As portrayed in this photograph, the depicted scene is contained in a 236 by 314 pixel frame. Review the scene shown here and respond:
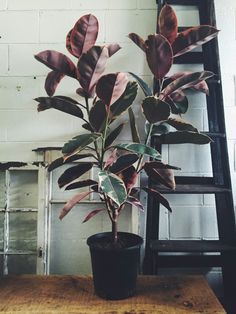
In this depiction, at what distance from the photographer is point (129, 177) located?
1.33 metres

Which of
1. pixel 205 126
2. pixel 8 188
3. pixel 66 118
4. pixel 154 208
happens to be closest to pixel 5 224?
pixel 8 188

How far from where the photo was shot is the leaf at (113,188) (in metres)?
1.07

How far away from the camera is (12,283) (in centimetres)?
144

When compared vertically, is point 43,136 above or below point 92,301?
above

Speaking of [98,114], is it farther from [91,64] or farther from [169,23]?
[169,23]

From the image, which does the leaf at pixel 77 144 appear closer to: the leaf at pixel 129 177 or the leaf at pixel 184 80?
the leaf at pixel 129 177

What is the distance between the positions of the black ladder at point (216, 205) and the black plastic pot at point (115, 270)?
237 millimetres

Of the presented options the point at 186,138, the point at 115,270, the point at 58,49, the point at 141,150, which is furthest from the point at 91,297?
the point at 58,49

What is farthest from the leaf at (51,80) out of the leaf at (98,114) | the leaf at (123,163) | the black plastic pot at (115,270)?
the black plastic pot at (115,270)

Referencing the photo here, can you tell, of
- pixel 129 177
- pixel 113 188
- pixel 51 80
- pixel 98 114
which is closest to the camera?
pixel 113 188

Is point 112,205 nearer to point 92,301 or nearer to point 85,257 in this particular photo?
point 92,301

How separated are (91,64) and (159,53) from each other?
270 mm

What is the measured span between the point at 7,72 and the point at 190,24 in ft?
3.45

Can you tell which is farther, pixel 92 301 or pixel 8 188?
pixel 8 188
